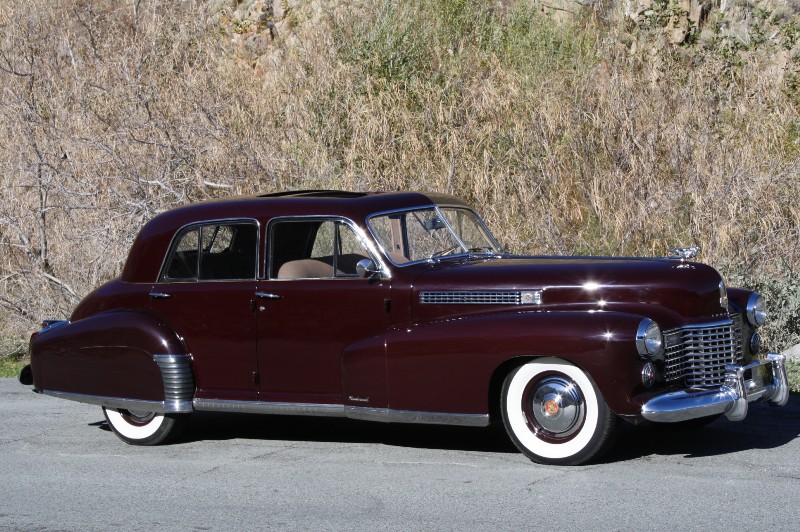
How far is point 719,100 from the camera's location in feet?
Result: 48.9

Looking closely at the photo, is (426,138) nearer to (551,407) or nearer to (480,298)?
(480,298)

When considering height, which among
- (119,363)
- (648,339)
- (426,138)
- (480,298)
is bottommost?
(119,363)

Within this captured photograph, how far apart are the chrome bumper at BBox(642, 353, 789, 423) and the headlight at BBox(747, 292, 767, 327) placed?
55 cm

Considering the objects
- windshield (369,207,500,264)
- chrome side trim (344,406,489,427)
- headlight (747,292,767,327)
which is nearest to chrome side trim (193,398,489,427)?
chrome side trim (344,406,489,427)

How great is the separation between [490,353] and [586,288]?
27.5 inches

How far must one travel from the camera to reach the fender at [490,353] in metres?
6.00

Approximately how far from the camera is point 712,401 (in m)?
6.04

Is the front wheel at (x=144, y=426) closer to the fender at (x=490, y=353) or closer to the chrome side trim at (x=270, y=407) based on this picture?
the chrome side trim at (x=270, y=407)

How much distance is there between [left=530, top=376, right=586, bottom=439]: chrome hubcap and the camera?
6230 mm

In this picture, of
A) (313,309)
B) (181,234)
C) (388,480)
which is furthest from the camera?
(181,234)

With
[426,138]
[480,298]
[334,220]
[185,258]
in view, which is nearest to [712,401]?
[480,298]

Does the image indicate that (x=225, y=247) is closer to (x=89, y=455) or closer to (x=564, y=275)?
(x=89, y=455)

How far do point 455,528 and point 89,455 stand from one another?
323 cm

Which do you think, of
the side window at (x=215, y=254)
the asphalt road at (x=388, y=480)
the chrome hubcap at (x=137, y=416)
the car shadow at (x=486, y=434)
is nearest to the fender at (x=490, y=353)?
the asphalt road at (x=388, y=480)
